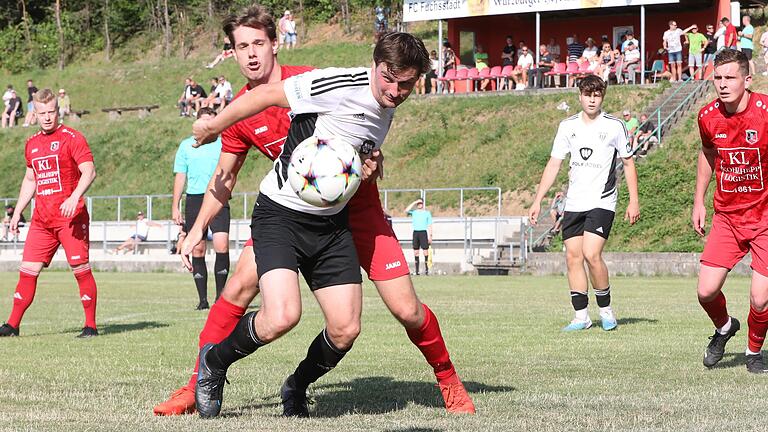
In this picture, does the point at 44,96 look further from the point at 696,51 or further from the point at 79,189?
the point at 696,51

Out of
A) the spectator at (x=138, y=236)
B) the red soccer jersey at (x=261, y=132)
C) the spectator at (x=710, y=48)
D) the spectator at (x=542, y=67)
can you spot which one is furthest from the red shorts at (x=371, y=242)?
the spectator at (x=542, y=67)

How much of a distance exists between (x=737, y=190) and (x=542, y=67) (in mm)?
32444

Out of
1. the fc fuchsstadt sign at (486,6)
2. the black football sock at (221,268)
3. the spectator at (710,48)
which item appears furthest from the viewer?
the fc fuchsstadt sign at (486,6)

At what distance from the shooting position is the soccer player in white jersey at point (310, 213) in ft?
20.4

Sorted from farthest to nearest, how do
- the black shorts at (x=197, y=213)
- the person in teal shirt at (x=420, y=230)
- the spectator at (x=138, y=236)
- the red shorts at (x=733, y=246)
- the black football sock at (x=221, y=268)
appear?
1. the spectator at (x=138, y=236)
2. the person in teal shirt at (x=420, y=230)
3. the black football sock at (x=221, y=268)
4. the black shorts at (x=197, y=213)
5. the red shorts at (x=733, y=246)

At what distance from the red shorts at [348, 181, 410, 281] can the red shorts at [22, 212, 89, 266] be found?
5778 millimetres

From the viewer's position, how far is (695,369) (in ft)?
28.7

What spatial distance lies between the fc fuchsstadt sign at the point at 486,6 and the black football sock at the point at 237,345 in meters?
34.6

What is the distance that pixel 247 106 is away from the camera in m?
6.29

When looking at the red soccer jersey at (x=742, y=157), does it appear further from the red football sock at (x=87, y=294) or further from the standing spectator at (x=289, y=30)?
the standing spectator at (x=289, y=30)

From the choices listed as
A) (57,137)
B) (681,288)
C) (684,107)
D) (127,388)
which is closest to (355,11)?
(684,107)

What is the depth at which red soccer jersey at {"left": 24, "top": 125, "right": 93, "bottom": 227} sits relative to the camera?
38.4 ft

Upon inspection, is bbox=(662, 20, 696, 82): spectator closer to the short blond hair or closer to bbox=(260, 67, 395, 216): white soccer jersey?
the short blond hair

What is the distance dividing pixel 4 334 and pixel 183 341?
2.13 metres
